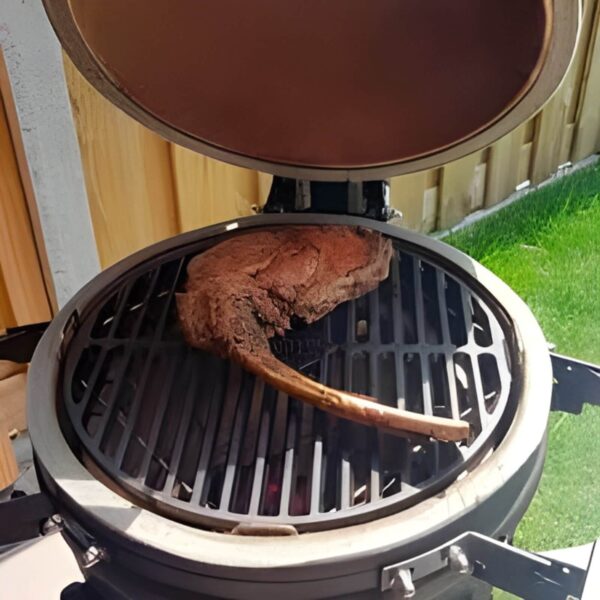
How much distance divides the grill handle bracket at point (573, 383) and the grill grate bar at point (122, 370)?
551 mm

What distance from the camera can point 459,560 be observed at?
2.20ft

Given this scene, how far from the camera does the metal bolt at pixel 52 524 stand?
0.74m

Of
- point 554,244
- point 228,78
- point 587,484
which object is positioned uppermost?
point 228,78

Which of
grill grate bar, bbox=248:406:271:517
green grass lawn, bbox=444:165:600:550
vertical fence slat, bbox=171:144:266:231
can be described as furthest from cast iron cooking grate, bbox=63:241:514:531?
green grass lawn, bbox=444:165:600:550

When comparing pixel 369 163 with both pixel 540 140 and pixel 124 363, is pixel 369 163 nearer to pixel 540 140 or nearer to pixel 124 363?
pixel 124 363

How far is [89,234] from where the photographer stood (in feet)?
5.44

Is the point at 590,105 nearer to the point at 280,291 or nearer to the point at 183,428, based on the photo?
the point at 280,291

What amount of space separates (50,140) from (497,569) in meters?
1.26

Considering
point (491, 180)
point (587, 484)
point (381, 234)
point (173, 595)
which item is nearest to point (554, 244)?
point (491, 180)

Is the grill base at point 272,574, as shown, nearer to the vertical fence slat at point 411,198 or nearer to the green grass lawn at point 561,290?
the green grass lawn at point 561,290

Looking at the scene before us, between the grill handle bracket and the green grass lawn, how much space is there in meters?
0.79

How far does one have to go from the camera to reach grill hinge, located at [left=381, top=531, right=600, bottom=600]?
652 mm

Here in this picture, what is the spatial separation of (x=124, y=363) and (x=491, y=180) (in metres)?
2.20

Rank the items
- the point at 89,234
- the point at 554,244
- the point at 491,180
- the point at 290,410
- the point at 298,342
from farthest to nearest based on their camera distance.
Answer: the point at 491,180
the point at 554,244
the point at 89,234
the point at 298,342
the point at 290,410
